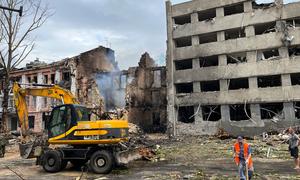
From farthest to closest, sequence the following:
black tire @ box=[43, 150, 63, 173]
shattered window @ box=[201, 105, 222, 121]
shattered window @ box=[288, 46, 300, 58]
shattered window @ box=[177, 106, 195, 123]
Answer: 1. shattered window @ box=[177, 106, 195, 123]
2. shattered window @ box=[201, 105, 222, 121]
3. shattered window @ box=[288, 46, 300, 58]
4. black tire @ box=[43, 150, 63, 173]

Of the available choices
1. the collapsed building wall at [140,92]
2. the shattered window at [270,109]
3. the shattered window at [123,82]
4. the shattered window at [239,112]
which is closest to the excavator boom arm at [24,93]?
the shattered window at [239,112]

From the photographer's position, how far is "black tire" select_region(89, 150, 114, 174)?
1074cm

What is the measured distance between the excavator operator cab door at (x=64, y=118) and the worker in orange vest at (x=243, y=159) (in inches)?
245

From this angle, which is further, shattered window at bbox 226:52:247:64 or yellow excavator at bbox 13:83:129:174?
shattered window at bbox 226:52:247:64

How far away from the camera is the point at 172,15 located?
94.5 feet

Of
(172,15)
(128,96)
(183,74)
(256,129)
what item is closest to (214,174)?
(256,129)

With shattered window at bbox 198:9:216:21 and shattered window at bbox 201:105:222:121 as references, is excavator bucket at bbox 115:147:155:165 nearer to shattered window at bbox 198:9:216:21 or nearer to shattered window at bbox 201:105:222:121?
shattered window at bbox 201:105:222:121

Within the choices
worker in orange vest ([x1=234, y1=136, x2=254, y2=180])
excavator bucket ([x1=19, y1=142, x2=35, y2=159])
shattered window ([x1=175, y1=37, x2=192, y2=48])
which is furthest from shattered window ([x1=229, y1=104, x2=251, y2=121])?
excavator bucket ([x1=19, y1=142, x2=35, y2=159])

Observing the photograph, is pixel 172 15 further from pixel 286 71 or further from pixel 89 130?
pixel 89 130

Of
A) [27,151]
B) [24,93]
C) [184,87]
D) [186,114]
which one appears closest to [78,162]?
[27,151]

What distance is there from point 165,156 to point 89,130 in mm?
5338

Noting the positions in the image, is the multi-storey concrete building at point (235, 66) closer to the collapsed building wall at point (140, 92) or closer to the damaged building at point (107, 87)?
the collapsed building wall at point (140, 92)

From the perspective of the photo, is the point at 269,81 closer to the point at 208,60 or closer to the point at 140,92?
the point at 208,60

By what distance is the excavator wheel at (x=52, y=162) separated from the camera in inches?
447
